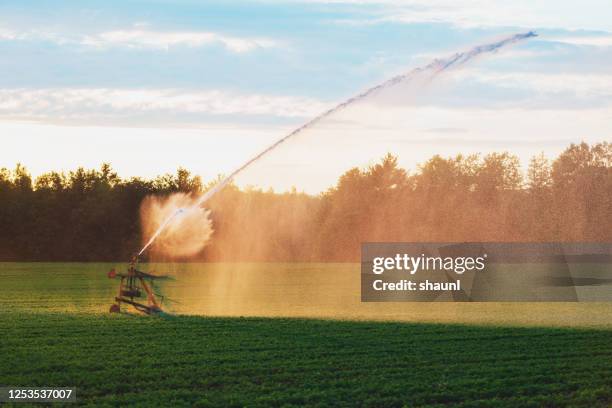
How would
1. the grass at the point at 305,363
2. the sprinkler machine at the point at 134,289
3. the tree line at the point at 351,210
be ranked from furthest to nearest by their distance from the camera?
the tree line at the point at 351,210 < the sprinkler machine at the point at 134,289 < the grass at the point at 305,363

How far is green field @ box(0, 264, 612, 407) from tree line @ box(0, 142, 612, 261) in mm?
24494

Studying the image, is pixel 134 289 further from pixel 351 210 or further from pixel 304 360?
pixel 351 210

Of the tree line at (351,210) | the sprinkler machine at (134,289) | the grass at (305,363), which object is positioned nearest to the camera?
the grass at (305,363)

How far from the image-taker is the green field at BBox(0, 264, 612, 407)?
1262 centimetres

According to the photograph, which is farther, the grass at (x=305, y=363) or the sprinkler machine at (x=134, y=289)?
the sprinkler machine at (x=134, y=289)

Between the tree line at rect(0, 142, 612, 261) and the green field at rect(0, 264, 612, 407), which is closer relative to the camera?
the green field at rect(0, 264, 612, 407)

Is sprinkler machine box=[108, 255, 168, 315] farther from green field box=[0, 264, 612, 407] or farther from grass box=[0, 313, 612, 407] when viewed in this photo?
grass box=[0, 313, 612, 407]

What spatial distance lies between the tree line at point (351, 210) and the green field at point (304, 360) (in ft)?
80.4

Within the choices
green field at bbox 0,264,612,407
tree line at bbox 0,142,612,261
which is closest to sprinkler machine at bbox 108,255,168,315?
green field at bbox 0,264,612,407

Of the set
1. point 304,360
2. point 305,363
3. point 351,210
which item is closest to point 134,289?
Answer: point 304,360

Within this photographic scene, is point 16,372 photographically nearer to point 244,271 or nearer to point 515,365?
point 515,365

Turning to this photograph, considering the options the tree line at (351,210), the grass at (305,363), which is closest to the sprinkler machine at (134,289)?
the grass at (305,363)

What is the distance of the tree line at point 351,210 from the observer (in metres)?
61.0

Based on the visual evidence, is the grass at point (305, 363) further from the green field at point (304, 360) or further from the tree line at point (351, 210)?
Answer: the tree line at point (351, 210)
